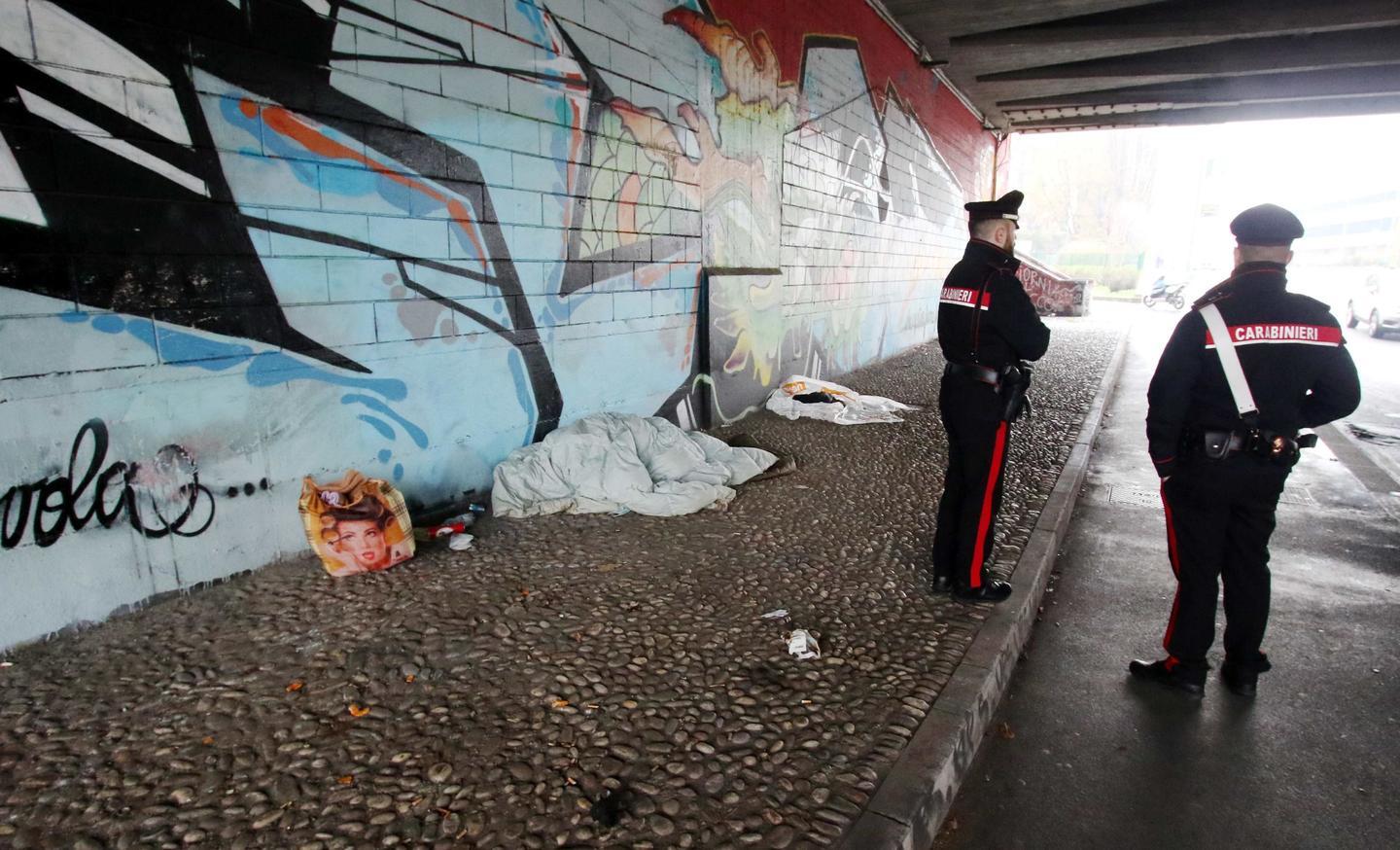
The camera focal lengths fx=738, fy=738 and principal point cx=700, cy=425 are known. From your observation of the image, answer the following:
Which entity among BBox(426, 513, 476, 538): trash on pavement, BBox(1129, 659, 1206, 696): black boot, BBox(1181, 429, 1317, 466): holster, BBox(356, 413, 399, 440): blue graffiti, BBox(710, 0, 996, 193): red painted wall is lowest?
BBox(1129, 659, 1206, 696): black boot

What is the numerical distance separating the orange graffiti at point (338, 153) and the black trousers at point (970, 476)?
2.90 metres

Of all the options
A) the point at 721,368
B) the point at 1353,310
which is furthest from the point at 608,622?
the point at 1353,310

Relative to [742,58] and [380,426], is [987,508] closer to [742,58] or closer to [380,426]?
[380,426]

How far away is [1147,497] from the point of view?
5.88 meters

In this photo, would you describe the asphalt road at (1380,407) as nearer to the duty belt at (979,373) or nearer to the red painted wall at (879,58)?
the duty belt at (979,373)

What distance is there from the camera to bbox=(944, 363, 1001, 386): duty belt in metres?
3.40

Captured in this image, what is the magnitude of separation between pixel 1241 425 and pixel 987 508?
1.05m

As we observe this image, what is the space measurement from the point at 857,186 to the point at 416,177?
735 cm

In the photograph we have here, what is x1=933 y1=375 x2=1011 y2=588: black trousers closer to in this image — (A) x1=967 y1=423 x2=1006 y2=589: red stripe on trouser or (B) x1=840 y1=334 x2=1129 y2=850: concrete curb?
(A) x1=967 y1=423 x2=1006 y2=589: red stripe on trouser

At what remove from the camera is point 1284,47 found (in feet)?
39.1

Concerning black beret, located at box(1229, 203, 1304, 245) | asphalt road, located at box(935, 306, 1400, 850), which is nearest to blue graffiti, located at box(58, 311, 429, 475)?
asphalt road, located at box(935, 306, 1400, 850)

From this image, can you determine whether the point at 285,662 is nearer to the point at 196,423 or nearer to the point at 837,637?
the point at 196,423

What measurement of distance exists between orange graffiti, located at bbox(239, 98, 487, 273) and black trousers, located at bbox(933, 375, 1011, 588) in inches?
114

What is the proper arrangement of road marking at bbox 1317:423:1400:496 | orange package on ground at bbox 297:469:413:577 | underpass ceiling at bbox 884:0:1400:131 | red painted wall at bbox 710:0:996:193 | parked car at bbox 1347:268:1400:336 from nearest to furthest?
orange package on ground at bbox 297:469:413:577 → road marking at bbox 1317:423:1400:496 → red painted wall at bbox 710:0:996:193 → underpass ceiling at bbox 884:0:1400:131 → parked car at bbox 1347:268:1400:336
